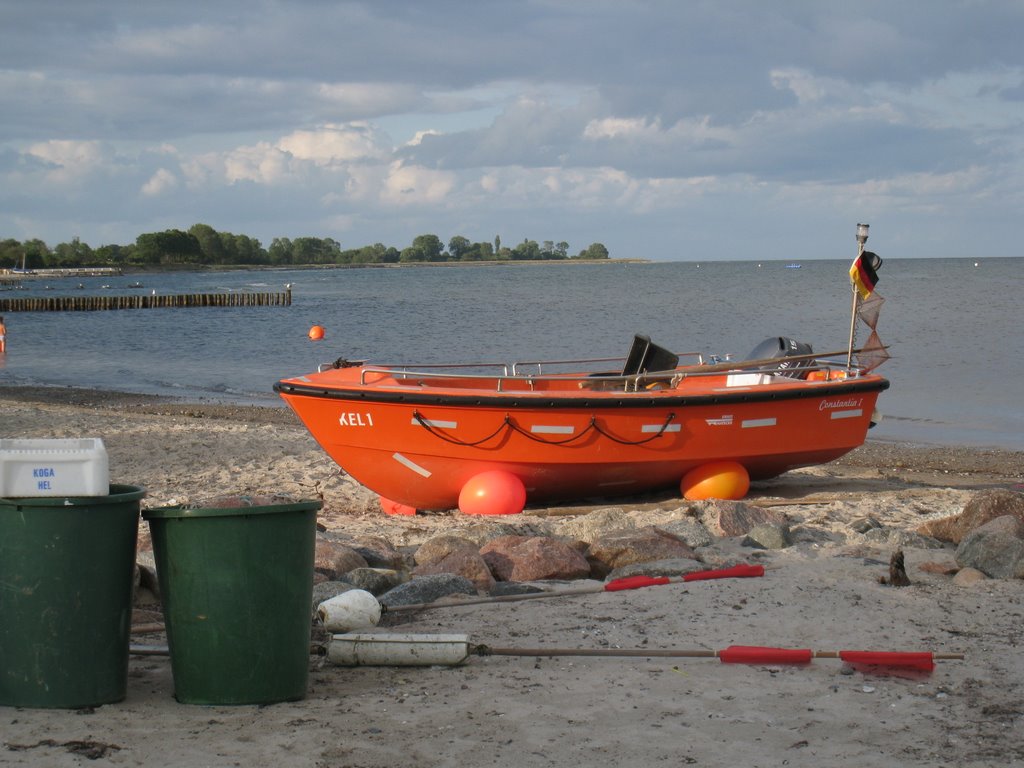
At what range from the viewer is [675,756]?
427cm

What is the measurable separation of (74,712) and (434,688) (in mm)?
1441

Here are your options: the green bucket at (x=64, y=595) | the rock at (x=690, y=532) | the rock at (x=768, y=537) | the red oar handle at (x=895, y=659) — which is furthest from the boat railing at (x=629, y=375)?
the green bucket at (x=64, y=595)

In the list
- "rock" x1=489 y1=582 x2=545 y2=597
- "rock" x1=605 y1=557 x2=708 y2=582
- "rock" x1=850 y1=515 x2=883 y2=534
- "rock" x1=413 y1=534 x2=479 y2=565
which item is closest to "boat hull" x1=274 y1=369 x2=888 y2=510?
"rock" x1=850 y1=515 x2=883 y2=534

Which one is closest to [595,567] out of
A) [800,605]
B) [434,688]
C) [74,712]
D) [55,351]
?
[800,605]

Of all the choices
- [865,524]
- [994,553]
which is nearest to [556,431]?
[865,524]

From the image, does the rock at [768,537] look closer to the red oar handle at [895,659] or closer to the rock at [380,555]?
the rock at [380,555]

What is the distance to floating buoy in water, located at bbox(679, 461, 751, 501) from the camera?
10.4m

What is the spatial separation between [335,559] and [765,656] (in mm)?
2903

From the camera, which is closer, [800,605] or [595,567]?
[800,605]

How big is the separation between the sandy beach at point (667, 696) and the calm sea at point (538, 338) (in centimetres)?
1050

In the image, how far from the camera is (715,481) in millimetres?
10391

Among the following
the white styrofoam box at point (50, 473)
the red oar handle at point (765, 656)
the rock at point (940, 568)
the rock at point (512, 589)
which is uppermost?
the white styrofoam box at point (50, 473)

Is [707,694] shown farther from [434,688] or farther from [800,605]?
[800,605]

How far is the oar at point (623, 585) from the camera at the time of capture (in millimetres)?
6379
